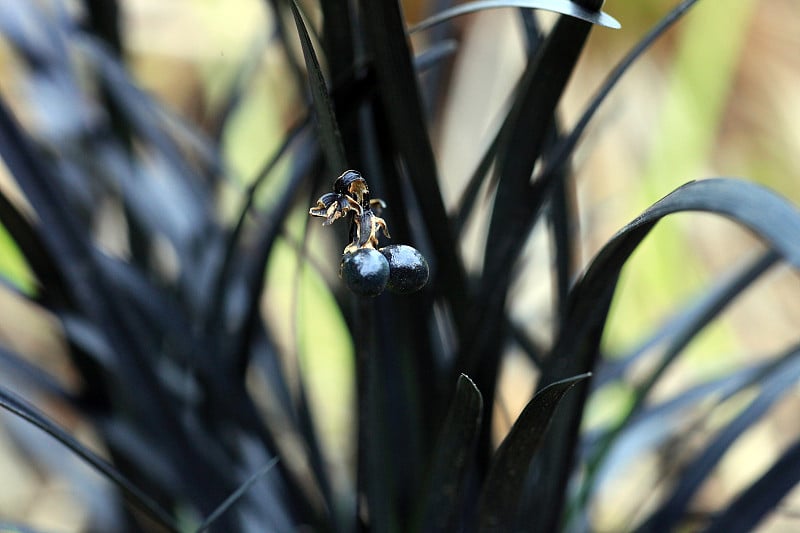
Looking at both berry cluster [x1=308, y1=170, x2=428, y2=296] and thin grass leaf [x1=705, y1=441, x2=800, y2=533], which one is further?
thin grass leaf [x1=705, y1=441, x2=800, y2=533]

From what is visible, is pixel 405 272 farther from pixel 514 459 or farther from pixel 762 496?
pixel 762 496

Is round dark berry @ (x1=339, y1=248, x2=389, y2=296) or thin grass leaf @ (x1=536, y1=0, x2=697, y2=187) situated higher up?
thin grass leaf @ (x1=536, y1=0, x2=697, y2=187)

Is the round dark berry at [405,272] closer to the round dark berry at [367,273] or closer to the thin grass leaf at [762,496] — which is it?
the round dark berry at [367,273]

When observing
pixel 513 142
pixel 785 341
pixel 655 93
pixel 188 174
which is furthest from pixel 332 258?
pixel 655 93

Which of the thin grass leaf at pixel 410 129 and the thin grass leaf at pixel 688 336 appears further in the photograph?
the thin grass leaf at pixel 688 336

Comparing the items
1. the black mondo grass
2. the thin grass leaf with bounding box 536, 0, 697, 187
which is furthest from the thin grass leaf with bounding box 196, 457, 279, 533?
the thin grass leaf with bounding box 536, 0, 697, 187

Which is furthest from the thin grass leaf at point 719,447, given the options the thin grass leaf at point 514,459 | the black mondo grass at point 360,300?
the thin grass leaf at point 514,459

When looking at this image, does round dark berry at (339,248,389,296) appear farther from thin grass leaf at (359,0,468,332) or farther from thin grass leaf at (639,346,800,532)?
thin grass leaf at (639,346,800,532)

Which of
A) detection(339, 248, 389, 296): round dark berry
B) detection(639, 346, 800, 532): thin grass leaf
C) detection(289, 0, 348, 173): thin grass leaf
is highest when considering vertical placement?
detection(289, 0, 348, 173): thin grass leaf
